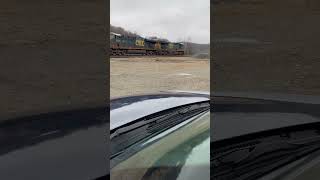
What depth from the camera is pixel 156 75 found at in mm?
3340

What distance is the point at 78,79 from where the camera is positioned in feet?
6.72

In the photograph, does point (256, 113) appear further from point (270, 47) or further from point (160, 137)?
point (160, 137)

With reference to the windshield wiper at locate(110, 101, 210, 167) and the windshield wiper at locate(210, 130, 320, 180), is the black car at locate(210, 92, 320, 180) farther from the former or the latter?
the windshield wiper at locate(110, 101, 210, 167)

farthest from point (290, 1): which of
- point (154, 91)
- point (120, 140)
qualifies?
point (154, 91)

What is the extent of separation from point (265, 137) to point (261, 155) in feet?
0.34

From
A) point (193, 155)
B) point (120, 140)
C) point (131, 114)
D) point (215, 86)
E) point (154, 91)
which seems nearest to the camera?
point (215, 86)

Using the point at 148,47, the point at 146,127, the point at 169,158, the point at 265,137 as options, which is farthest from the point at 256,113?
the point at 146,127

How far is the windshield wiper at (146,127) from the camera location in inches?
120

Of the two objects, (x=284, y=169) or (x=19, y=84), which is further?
(x=284, y=169)

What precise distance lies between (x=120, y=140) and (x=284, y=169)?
1376 mm

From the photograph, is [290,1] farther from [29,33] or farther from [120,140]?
[120,140]

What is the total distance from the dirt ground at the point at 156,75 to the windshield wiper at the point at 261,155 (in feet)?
2.18

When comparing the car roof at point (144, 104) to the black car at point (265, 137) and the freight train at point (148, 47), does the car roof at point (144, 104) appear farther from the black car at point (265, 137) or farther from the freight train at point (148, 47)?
the black car at point (265, 137)

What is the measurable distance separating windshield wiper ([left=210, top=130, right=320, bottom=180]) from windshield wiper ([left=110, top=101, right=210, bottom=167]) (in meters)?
1.00
